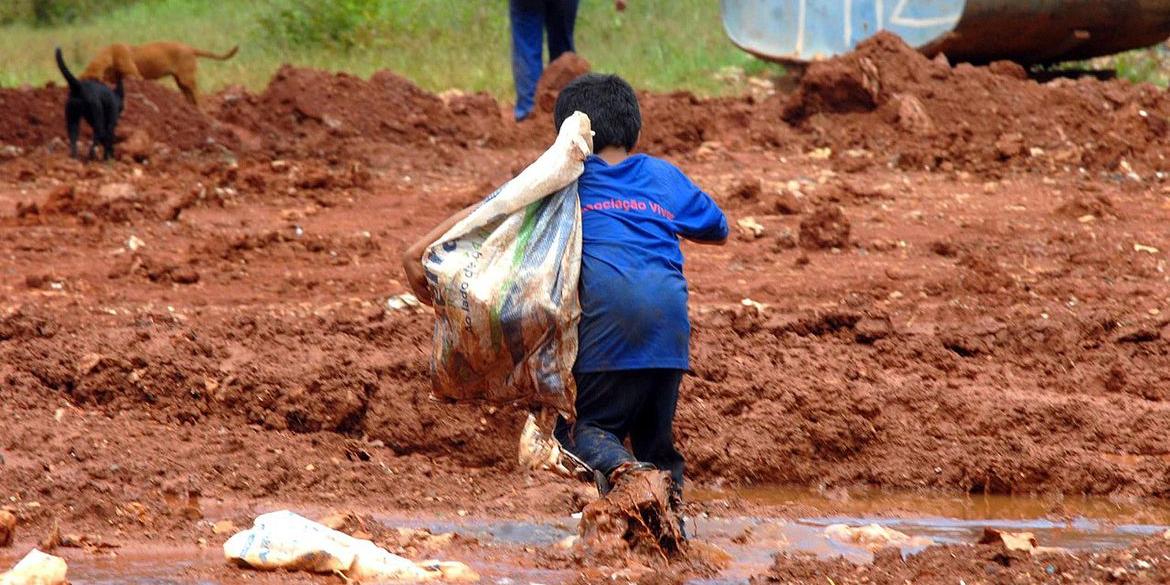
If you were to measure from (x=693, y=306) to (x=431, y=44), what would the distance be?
1237 centimetres

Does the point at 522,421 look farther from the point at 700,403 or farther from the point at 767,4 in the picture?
the point at 767,4

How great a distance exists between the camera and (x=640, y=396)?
157 inches

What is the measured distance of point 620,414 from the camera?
13.0 feet

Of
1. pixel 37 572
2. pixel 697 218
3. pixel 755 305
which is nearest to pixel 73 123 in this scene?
pixel 755 305

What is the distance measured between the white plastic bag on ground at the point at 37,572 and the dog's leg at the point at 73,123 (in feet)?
25.3

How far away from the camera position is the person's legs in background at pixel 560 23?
12.6 metres

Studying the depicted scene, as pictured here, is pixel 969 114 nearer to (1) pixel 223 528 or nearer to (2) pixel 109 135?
(2) pixel 109 135

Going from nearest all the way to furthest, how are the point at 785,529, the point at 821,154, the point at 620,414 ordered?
the point at 620,414, the point at 785,529, the point at 821,154

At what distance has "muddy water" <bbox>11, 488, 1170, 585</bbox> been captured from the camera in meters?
3.57

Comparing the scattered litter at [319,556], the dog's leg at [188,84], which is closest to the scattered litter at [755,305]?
the scattered litter at [319,556]

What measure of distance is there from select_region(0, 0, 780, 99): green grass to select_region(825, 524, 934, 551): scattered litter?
9922 mm

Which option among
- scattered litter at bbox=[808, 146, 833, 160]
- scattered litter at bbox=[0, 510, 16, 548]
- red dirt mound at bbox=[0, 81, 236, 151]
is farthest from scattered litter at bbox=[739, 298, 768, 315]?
red dirt mound at bbox=[0, 81, 236, 151]

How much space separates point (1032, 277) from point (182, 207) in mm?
4695

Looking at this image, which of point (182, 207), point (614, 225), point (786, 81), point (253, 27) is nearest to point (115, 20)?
point (253, 27)
